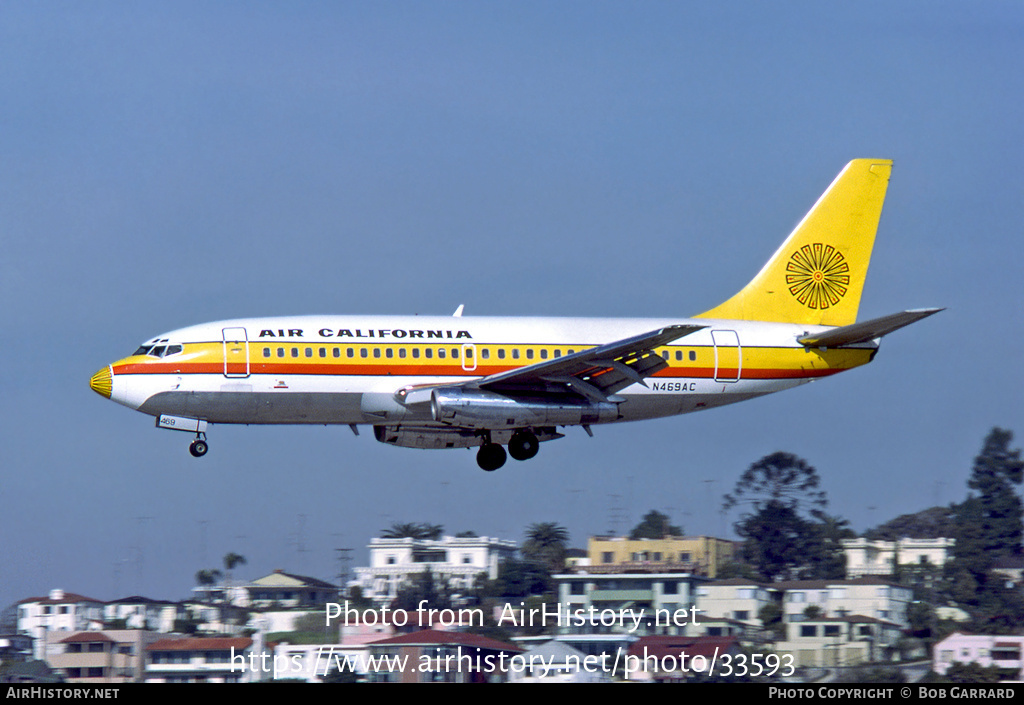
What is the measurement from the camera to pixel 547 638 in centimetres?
4531

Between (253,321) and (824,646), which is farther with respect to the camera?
(824,646)

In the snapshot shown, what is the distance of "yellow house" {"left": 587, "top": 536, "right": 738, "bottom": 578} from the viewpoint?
228ft

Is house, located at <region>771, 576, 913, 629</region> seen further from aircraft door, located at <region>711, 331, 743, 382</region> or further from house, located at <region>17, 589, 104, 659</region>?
house, located at <region>17, 589, 104, 659</region>

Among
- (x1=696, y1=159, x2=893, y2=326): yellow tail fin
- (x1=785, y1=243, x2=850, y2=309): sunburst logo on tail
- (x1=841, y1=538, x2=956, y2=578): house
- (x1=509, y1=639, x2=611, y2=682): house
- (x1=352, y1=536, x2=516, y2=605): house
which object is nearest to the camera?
(x1=509, y1=639, x2=611, y2=682): house

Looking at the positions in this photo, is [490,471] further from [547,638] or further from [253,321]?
[253,321]

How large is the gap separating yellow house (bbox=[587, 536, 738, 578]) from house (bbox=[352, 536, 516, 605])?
5688 mm

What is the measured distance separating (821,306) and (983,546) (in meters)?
45.8

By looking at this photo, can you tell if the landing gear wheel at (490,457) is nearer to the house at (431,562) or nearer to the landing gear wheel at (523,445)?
the landing gear wheel at (523,445)

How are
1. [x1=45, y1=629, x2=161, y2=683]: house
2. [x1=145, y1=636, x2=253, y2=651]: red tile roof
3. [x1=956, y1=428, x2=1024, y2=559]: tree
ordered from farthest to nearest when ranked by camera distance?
1. [x1=956, y1=428, x2=1024, y2=559]: tree
2. [x1=145, y1=636, x2=253, y2=651]: red tile roof
3. [x1=45, y1=629, x2=161, y2=683]: house

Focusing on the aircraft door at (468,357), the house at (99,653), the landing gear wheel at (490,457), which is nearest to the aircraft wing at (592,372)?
the aircraft door at (468,357)

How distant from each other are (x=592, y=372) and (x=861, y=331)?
993 cm

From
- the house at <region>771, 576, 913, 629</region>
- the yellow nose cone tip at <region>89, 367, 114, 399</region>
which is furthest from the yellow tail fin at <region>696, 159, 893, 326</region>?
the yellow nose cone tip at <region>89, 367, 114, 399</region>

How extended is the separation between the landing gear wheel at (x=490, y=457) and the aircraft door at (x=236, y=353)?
32.2ft
